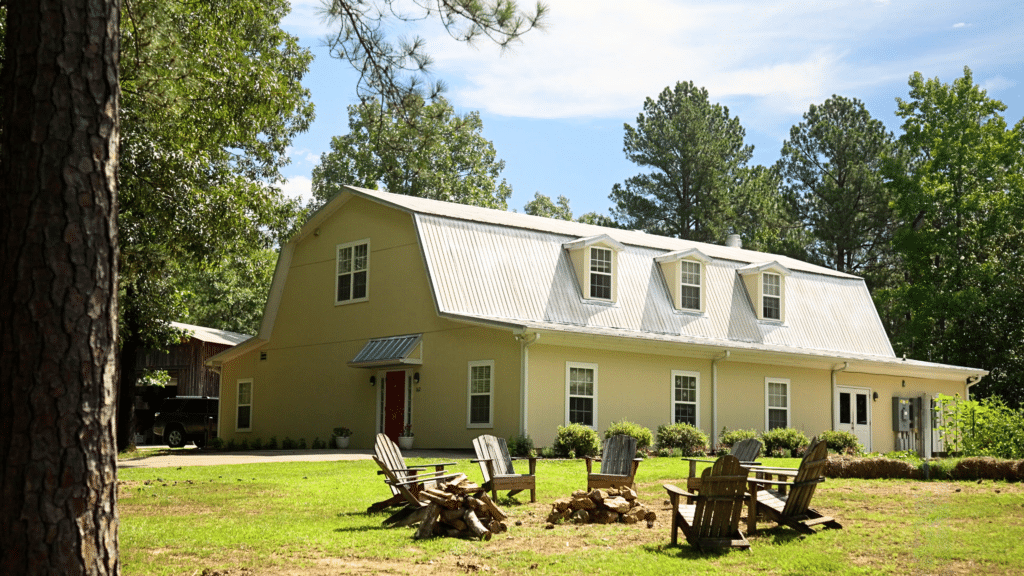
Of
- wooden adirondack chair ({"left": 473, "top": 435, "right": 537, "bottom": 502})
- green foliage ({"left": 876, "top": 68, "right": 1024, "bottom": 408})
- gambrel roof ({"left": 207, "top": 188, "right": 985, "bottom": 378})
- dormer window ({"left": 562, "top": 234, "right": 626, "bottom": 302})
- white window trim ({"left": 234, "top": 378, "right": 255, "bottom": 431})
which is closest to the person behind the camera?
wooden adirondack chair ({"left": 473, "top": 435, "right": 537, "bottom": 502})

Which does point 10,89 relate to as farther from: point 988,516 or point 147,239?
point 147,239

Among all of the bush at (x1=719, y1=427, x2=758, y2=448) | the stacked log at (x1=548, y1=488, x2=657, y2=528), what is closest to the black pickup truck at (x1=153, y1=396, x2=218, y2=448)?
the bush at (x1=719, y1=427, x2=758, y2=448)

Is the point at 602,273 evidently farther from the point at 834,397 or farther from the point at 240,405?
the point at 240,405

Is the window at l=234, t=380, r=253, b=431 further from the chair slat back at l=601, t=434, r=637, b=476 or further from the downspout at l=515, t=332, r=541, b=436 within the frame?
the chair slat back at l=601, t=434, r=637, b=476

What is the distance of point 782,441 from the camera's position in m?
22.3

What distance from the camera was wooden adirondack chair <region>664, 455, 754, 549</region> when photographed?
769 centimetres

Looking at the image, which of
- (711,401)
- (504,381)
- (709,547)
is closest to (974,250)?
(711,401)

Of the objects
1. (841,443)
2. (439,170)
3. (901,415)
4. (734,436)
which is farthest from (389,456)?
(439,170)

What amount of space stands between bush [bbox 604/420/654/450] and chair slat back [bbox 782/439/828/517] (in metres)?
10.8

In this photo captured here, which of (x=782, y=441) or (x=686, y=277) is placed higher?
(x=686, y=277)

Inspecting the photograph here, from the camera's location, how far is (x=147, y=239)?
16.8m

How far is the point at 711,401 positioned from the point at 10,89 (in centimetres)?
2000

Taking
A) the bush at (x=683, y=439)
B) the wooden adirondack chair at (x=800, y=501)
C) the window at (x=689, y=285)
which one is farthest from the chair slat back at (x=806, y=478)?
the window at (x=689, y=285)

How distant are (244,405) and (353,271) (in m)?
6.12
